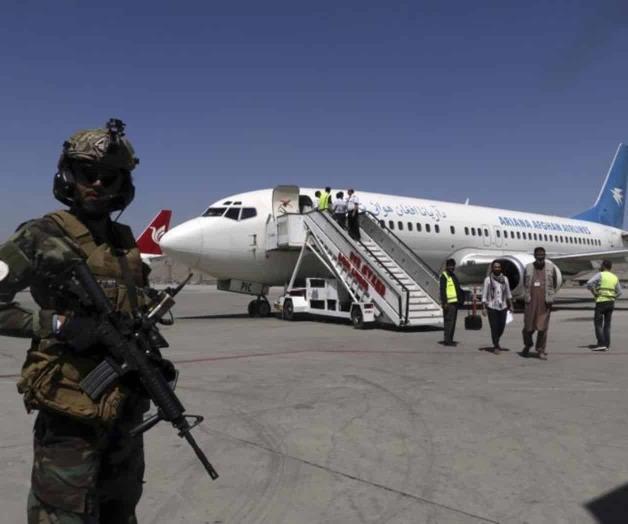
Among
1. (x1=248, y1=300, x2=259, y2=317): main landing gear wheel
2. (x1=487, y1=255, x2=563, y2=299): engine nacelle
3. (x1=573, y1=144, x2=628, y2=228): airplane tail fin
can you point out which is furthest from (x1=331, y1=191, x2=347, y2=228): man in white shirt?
(x1=573, y1=144, x2=628, y2=228): airplane tail fin

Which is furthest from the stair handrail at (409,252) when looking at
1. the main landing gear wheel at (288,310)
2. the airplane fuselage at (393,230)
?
the main landing gear wheel at (288,310)

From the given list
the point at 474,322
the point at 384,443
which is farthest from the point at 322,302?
the point at 384,443

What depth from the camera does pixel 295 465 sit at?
4.68 metres

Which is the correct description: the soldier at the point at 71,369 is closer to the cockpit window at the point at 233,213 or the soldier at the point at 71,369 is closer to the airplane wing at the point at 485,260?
the cockpit window at the point at 233,213

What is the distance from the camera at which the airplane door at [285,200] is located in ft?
57.2

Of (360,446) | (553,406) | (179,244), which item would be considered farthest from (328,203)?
(360,446)

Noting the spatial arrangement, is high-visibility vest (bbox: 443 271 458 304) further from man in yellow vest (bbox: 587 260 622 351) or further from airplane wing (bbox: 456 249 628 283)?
airplane wing (bbox: 456 249 628 283)

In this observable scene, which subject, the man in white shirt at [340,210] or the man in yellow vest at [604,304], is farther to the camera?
the man in white shirt at [340,210]

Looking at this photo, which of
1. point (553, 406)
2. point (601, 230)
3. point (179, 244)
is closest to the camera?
point (553, 406)

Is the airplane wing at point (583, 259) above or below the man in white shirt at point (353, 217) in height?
below

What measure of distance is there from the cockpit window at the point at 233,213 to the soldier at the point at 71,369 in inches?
562

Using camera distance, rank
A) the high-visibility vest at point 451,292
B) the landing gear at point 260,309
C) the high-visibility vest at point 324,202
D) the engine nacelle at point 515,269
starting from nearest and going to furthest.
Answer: the high-visibility vest at point 451,292 < the high-visibility vest at point 324,202 < the landing gear at point 260,309 < the engine nacelle at point 515,269

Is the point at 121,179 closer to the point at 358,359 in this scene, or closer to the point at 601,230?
the point at 358,359

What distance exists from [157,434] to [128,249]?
133 inches
